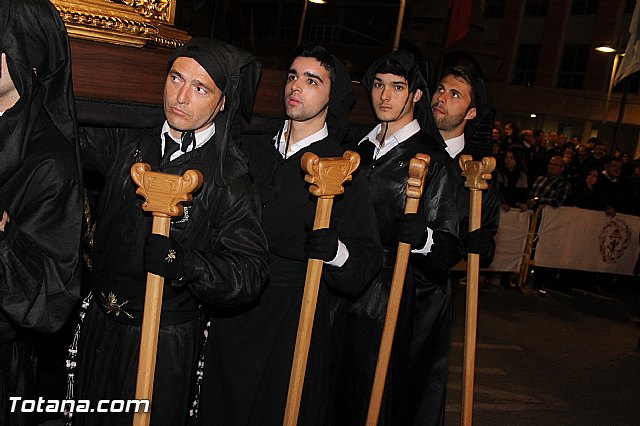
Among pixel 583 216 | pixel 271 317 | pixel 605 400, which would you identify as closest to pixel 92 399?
pixel 271 317

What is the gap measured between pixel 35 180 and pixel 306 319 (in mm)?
1152

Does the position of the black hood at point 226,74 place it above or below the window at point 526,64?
below

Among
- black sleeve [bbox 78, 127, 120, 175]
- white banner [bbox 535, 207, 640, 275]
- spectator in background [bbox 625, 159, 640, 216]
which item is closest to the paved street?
white banner [bbox 535, 207, 640, 275]

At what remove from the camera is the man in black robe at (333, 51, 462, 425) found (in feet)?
12.0

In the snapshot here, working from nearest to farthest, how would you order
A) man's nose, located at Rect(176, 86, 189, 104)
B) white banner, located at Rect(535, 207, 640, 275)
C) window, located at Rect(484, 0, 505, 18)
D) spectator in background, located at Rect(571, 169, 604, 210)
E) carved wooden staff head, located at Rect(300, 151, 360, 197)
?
1. man's nose, located at Rect(176, 86, 189, 104)
2. carved wooden staff head, located at Rect(300, 151, 360, 197)
3. white banner, located at Rect(535, 207, 640, 275)
4. spectator in background, located at Rect(571, 169, 604, 210)
5. window, located at Rect(484, 0, 505, 18)

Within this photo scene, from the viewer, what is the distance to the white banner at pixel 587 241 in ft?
30.9

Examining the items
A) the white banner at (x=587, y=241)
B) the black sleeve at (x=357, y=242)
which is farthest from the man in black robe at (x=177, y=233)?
the white banner at (x=587, y=241)

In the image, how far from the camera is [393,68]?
3.72 metres

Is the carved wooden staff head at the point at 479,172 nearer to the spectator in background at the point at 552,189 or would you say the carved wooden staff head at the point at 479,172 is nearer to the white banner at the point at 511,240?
the white banner at the point at 511,240

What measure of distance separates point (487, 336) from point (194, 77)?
5.28 m

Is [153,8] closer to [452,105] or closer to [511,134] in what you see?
[452,105]

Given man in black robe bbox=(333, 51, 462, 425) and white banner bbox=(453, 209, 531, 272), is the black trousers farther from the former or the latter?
white banner bbox=(453, 209, 531, 272)

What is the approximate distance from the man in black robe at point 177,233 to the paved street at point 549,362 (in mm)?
2793

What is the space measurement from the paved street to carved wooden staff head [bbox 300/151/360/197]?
2.66 m
